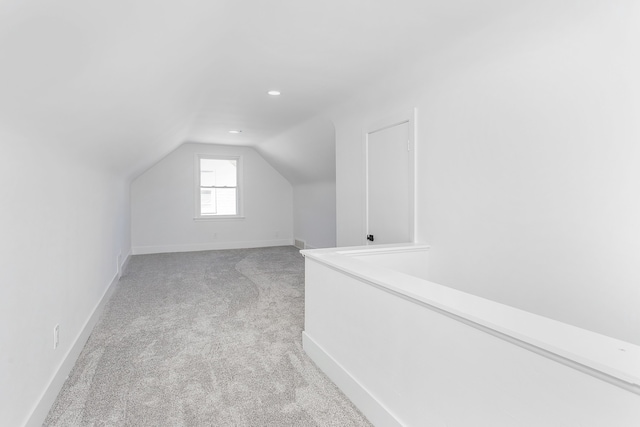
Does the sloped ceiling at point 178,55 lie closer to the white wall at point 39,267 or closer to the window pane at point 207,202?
the white wall at point 39,267

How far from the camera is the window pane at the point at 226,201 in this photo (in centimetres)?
757

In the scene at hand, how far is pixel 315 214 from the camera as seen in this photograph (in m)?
6.91

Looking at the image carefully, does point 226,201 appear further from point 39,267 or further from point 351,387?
point 351,387

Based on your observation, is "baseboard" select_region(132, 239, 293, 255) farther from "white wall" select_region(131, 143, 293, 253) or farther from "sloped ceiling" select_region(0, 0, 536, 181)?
"sloped ceiling" select_region(0, 0, 536, 181)

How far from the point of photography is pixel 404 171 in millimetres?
3004

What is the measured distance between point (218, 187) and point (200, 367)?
5615 mm

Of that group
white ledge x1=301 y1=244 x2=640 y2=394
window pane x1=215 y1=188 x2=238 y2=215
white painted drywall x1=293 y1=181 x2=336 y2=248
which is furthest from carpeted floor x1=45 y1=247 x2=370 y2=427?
window pane x1=215 y1=188 x2=238 y2=215

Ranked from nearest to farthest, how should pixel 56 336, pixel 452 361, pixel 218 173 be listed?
pixel 452 361
pixel 56 336
pixel 218 173

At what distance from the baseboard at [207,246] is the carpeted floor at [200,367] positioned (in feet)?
9.02

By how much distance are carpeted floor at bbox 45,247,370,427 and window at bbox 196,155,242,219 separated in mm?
3298

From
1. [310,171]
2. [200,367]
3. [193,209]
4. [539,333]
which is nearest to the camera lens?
[539,333]

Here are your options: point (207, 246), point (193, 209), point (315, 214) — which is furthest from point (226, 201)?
point (315, 214)

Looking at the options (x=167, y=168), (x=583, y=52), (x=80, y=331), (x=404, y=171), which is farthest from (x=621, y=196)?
(x=167, y=168)

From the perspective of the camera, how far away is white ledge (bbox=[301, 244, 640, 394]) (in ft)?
2.69
